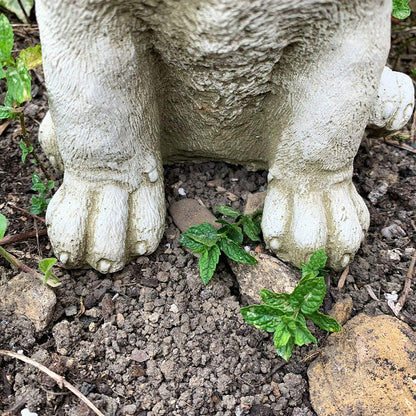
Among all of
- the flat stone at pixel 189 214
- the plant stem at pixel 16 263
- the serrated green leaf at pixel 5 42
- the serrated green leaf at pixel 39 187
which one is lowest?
the plant stem at pixel 16 263

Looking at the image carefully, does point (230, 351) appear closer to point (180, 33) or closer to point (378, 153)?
point (180, 33)

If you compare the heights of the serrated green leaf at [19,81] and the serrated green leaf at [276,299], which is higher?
the serrated green leaf at [19,81]

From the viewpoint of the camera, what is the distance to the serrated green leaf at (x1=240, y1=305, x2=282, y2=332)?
114 cm

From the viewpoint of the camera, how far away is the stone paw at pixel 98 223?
1.23 m

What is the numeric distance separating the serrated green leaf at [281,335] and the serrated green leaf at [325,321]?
0.22ft

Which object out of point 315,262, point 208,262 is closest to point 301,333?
point 315,262

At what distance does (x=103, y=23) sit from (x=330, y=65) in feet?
1.51

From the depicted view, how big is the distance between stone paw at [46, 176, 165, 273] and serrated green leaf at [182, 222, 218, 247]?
9 cm

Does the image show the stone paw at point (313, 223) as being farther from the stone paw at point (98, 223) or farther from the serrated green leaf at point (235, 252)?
the stone paw at point (98, 223)

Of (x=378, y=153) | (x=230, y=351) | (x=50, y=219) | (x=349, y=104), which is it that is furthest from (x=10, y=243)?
(x=378, y=153)

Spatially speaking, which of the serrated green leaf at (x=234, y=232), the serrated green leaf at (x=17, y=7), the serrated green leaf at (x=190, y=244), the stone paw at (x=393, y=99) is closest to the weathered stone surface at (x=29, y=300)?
the serrated green leaf at (x=190, y=244)

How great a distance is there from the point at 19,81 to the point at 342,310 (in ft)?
2.97

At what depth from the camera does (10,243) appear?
54.9 inches

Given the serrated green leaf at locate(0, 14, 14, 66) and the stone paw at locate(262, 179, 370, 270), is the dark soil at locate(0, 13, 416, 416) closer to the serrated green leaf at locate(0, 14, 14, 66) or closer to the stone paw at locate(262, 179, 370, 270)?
the stone paw at locate(262, 179, 370, 270)
